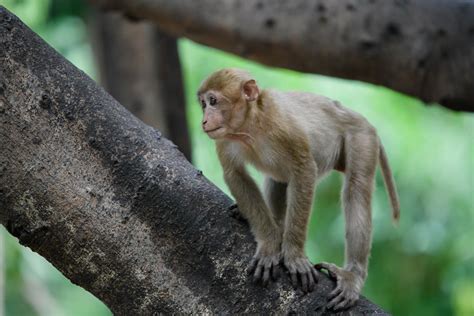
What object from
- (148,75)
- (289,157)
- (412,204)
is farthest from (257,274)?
(412,204)

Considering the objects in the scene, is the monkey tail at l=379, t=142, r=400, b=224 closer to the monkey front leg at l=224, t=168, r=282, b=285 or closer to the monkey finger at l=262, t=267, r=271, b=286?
the monkey front leg at l=224, t=168, r=282, b=285

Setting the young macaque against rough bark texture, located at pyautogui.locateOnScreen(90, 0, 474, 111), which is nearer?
the young macaque

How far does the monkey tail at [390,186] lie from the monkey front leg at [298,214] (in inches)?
34.7

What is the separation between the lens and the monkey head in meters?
3.89

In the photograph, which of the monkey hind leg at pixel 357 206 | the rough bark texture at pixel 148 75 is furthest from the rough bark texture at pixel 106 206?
the rough bark texture at pixel 148 75

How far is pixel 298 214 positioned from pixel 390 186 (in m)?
1.05

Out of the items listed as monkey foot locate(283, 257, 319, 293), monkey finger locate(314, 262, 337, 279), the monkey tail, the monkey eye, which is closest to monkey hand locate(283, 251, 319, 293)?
monkey foot locate(283, 257, 319, 293)

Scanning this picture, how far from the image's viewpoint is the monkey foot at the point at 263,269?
321cm

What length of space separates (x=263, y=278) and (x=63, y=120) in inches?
39.1

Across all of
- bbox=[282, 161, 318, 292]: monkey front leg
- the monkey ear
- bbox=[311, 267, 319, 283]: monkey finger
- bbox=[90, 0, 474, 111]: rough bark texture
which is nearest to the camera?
bbox=[311, 267, 319, 283]: monkey finger

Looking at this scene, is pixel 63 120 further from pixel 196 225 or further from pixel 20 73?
pixel 196 225

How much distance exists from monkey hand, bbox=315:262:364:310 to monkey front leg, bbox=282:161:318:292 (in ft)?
0.42

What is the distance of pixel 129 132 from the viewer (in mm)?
3299

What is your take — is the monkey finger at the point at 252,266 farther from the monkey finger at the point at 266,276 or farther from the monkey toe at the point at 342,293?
the monkey toe at the point at 342,293
